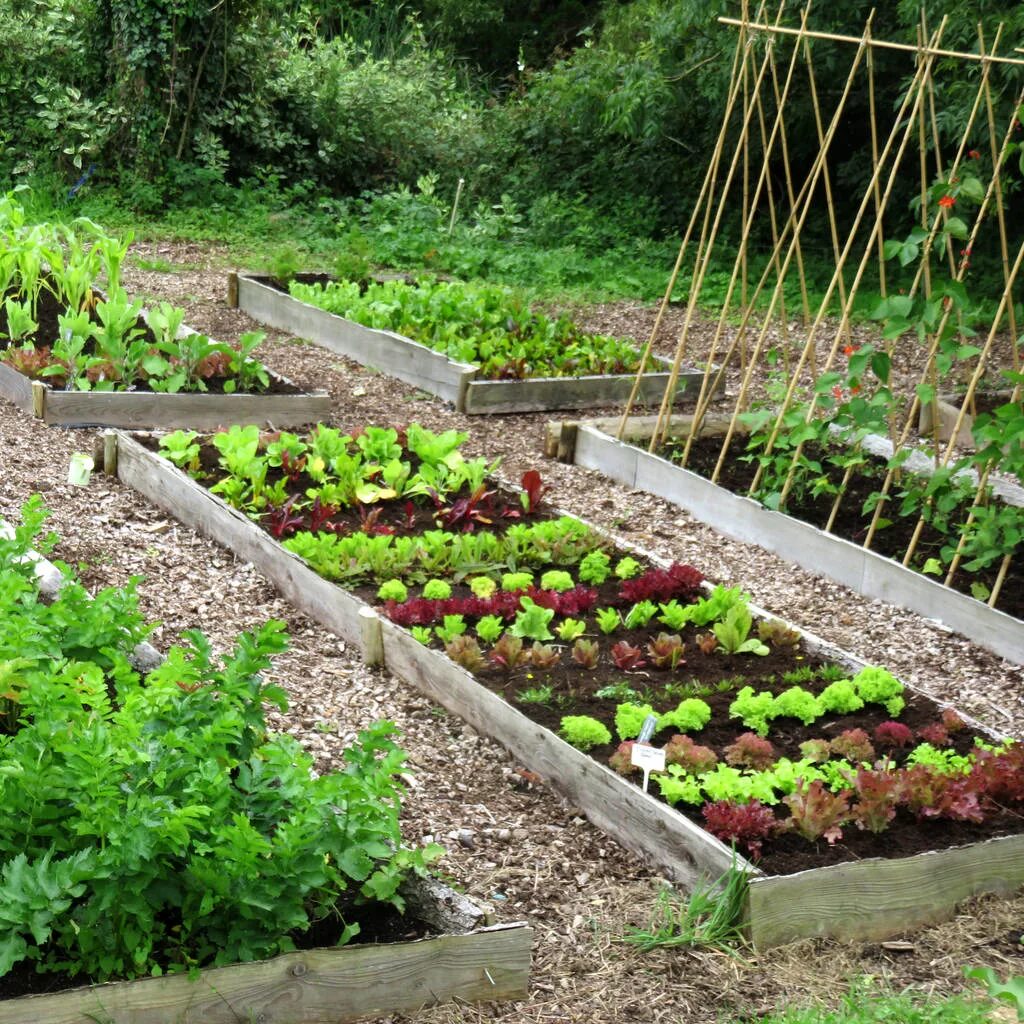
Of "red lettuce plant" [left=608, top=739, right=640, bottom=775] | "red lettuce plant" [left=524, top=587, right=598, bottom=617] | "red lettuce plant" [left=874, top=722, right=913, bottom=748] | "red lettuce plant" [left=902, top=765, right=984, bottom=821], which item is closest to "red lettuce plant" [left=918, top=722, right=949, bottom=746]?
"red lettuce plant" [left=874, top=722, right=913, bottom=748]

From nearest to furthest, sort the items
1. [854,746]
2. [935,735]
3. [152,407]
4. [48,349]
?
1. [854,746]
2. [935,735]
3. [152,407]
4. [48,349]

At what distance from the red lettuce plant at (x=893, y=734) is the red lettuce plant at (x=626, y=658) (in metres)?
0.76

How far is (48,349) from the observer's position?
262 inches

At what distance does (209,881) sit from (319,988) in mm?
345

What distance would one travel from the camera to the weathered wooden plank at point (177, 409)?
6.22 meters

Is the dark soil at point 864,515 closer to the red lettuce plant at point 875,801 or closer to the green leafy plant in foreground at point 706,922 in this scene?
the red lettuce plant at point 875,801

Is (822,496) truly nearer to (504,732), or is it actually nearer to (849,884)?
(504,732)

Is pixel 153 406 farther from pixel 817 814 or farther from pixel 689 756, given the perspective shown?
pixel 817 814

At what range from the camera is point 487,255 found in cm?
1057

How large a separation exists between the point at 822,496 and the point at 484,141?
349 inches

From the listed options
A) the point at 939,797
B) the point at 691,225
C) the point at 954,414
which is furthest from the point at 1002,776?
the point at 954,414

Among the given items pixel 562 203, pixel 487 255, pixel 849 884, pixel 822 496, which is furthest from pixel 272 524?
pixel 562 203

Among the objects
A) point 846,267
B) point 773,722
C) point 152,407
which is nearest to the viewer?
point 773,722

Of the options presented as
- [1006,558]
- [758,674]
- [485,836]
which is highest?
[1006,558]
